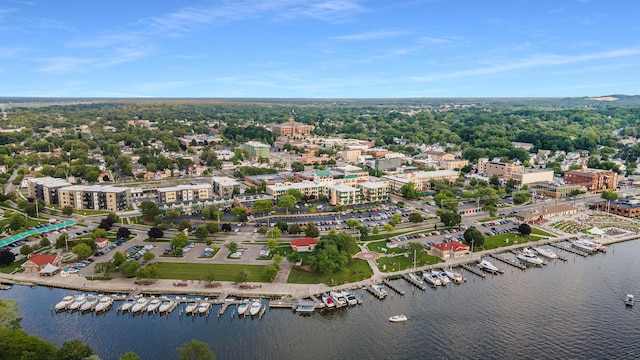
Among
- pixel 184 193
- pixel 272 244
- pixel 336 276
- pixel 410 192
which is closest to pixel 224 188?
pixel 184 193

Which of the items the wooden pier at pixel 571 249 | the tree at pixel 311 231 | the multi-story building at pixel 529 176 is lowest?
the wooden pier at pixel 571 249

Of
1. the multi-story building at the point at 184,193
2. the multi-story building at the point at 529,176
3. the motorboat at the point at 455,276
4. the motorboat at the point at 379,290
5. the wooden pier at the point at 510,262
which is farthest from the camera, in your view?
the multi-story building at the point at 529,176

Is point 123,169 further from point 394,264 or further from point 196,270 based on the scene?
point 394,264

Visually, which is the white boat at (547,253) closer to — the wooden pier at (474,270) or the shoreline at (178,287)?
the wooden pier at (474,270)

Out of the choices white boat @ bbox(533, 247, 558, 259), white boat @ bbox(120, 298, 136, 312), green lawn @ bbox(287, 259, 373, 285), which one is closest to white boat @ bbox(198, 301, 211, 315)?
white boat @ bbox(120, 298, 136, 312)

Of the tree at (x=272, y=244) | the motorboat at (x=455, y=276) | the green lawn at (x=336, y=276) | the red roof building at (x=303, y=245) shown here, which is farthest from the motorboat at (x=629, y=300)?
the tree at (x=272, y=244)

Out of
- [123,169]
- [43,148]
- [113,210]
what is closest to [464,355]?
[113,210]

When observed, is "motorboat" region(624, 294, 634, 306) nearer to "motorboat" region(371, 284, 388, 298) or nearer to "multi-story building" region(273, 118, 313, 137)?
"motorboat" region(371, 284, 388, 298)
